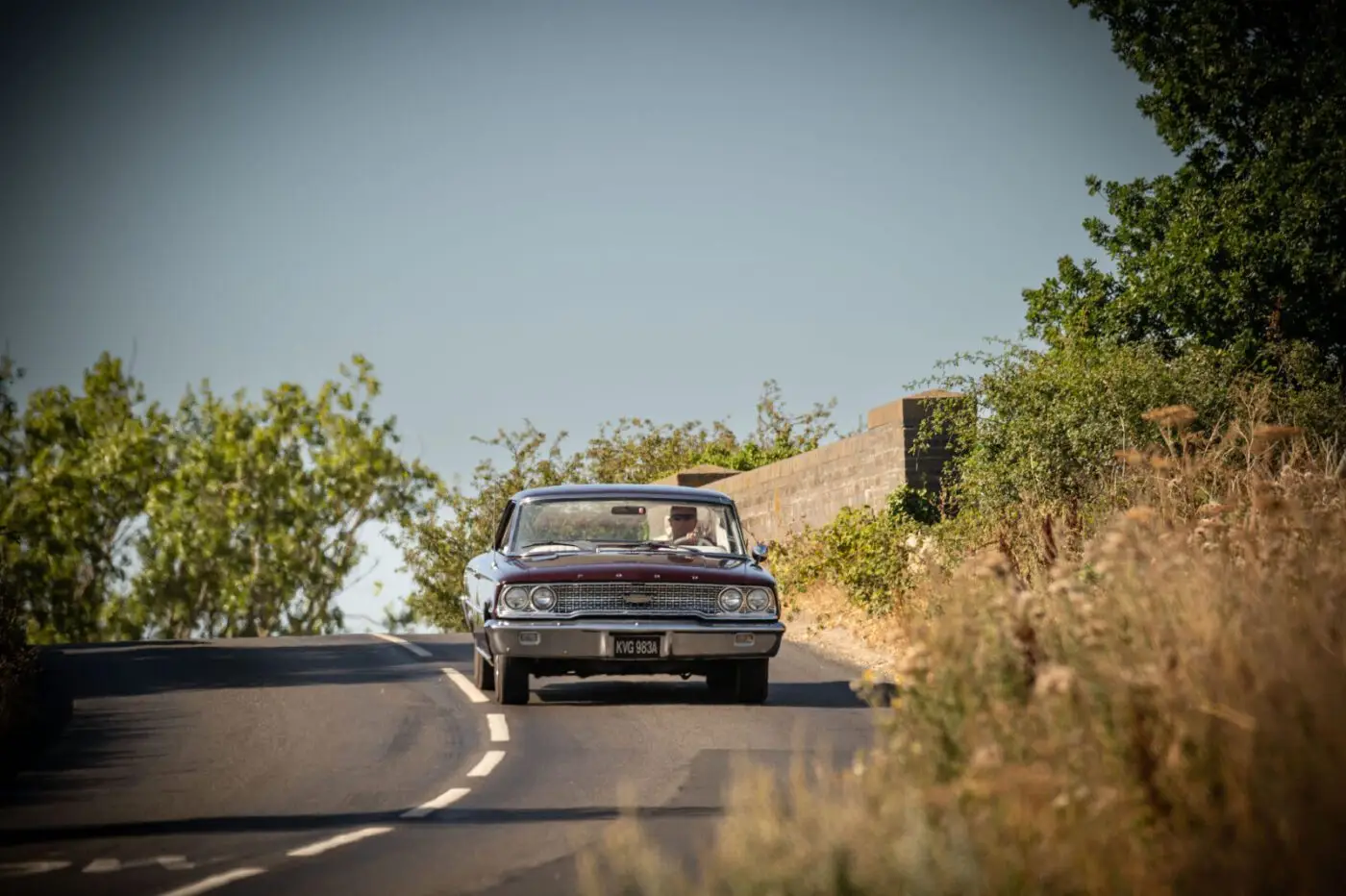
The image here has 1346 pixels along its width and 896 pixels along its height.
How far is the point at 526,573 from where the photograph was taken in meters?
13.3

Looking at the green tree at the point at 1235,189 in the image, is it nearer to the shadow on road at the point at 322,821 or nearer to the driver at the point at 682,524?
the driver at the point at 682,524


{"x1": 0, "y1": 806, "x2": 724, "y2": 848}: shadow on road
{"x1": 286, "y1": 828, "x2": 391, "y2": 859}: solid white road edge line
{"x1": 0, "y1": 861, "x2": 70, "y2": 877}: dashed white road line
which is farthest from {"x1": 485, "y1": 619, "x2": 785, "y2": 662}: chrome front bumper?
{"x1": 0, "y1": 861, "x2": 70, "y2": 877}: dashed white road line

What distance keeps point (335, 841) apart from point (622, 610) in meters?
5.43

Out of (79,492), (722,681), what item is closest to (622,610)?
(722,681)

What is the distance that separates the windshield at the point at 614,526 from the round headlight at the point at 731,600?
113 cm

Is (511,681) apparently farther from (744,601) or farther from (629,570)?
(744,601)

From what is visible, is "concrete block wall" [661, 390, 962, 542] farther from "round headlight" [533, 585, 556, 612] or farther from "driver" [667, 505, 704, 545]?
"round headlight" [533, 585, 556, 612]

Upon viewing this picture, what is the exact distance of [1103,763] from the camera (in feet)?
16.8

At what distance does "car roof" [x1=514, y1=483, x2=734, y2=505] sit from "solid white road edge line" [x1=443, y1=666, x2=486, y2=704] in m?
1.81

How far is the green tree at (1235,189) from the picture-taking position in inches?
904

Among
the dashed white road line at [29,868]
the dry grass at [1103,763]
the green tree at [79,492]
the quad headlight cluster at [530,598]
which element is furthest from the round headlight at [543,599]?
the green tree at [79,492]

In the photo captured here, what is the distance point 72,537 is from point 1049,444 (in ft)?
128

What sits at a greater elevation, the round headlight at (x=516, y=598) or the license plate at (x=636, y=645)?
the round headlight at (x=516, y=598)

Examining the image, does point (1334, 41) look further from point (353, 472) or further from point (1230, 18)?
point (353, 472)
